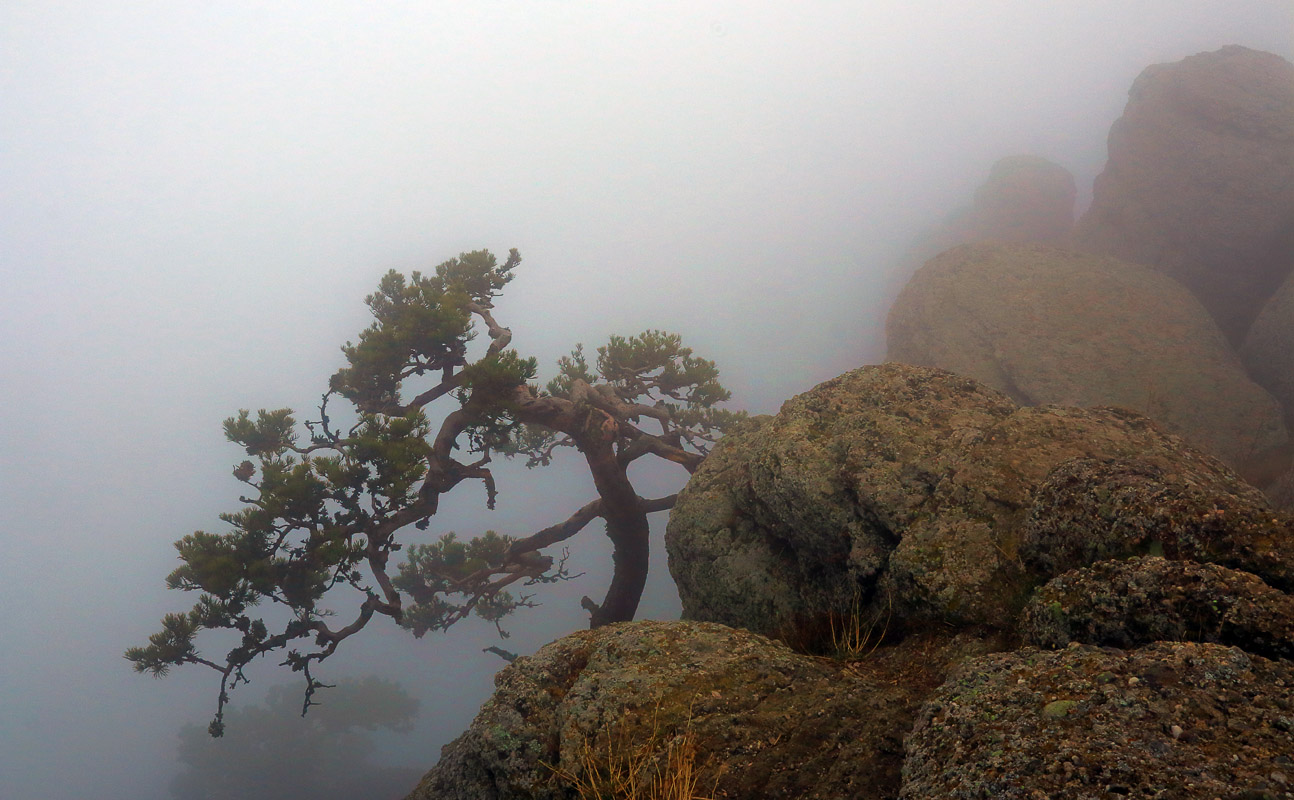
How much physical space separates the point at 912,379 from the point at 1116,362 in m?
17.9

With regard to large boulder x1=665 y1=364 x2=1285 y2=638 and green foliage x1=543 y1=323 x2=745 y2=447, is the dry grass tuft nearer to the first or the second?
large boulder x1=665 y1=364 x2=1285 y2=638

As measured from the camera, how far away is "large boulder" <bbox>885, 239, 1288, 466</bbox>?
19109 millimetres

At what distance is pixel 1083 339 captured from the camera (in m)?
23.0

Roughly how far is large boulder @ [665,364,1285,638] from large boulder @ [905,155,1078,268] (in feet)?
143

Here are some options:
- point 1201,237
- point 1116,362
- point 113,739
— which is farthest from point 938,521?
point 113,739

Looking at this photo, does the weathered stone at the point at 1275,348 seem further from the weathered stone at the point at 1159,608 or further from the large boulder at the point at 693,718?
the large boulder at the point at 693,718

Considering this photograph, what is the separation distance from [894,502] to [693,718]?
4116mm

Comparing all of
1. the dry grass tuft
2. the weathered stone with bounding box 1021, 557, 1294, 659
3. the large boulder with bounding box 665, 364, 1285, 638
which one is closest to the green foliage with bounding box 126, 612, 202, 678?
the large boulder with bounding box 665, 364, 1285, 638

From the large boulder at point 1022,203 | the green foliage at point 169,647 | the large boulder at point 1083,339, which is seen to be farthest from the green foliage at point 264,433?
the large boulder at point 1022,203

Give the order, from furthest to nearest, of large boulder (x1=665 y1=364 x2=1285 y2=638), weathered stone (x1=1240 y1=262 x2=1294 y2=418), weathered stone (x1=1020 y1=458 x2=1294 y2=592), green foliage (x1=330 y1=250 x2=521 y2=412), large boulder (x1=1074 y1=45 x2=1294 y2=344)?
large boulder (x1=1074 y1=45 x2=1294 y2=344)
weathered stone (x1=1240 y1=262 x2=1294 y2=418)
green foliage (x1=330 y1=250 x2=521 y2=412)
large boulder (x1=665 y1=364 x2=1285 y2=638)
weathered stone (x1=1020 y1=458 x2=1294 y2=592)

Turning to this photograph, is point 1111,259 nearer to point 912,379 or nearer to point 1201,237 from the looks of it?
point 1201,237

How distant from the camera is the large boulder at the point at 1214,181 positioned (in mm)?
26359

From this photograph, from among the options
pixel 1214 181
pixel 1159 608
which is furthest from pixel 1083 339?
pixel 1159 608

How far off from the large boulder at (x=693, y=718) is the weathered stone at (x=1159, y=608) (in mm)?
1163
